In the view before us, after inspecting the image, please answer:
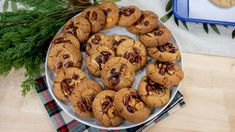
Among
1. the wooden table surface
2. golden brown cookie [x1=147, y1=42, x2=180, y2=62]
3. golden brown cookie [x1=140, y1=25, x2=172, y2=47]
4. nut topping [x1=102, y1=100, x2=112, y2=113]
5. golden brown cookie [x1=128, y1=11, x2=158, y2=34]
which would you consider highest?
golden brown cookie [x1=128, y1=11, x2=158, y2=34]

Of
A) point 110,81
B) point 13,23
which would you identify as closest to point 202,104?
point 110,81

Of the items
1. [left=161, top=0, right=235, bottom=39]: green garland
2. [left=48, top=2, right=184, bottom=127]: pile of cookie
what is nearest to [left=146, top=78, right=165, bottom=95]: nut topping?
[left=48, top=2, right=184, bottom=127]: pile of cookie

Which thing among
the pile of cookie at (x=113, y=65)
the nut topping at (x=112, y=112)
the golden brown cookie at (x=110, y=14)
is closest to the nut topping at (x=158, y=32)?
the pile of cookie at (x=113, y=65)

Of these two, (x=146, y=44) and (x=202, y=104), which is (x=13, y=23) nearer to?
(x=146, y=44)

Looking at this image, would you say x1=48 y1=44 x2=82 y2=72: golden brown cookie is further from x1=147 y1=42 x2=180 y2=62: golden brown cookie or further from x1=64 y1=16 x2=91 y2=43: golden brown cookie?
x1=147 y1=42 x2=180 y2=62: golden brown cookie

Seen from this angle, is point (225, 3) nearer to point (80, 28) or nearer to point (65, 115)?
point (80, 28)

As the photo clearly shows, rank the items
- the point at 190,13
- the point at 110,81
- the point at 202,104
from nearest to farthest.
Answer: the point at 110,81
the point at 202,104
the point at 190,13

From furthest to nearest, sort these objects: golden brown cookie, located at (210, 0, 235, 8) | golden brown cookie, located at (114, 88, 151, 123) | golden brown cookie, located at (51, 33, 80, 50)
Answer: golden brown cookie, located at (210, 0, 235, 8) < golden brown cookie, located at (51, 33, 80, 50) < golden brown cookie, located at (114, 88, 151, 123)
